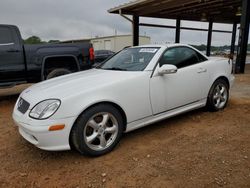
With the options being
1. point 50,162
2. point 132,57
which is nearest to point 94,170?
point 50,162

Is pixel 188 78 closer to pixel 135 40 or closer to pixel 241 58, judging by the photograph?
pixel 241 58

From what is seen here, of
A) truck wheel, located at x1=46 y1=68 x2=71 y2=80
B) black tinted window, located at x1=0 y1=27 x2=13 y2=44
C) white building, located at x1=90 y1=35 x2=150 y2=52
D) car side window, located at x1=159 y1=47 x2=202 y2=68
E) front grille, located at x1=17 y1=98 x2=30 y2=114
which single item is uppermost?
white building, located at x1=90 y1=35 x2=150 y2=52

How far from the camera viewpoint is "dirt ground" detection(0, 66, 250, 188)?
2494mm

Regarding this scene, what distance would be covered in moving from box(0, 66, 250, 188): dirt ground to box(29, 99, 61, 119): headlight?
26.4 inches

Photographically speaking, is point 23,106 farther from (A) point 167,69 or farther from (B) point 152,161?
(A) point 167,69

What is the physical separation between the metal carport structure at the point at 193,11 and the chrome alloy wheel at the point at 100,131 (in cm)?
840

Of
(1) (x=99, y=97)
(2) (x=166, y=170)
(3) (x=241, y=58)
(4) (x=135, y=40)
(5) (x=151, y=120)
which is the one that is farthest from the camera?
(4) (x=135, y=40)

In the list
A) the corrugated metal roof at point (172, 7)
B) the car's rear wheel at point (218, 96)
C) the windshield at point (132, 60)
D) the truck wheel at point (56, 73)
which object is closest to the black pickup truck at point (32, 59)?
the truck wheel at point (56, 73)

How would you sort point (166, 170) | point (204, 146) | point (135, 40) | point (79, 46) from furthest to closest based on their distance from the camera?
point (135, 40)
point (79, 46)
point (204, 146)
point (166, 170)

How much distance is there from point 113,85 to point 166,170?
1.27 metres

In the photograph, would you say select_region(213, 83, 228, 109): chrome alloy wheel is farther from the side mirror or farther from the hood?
the hood

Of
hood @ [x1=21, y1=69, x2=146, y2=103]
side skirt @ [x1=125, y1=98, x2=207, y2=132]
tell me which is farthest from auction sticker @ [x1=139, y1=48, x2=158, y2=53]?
side skirt @ [x1=125, y1=98, x2=207, y2=132]

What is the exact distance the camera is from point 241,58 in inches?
382

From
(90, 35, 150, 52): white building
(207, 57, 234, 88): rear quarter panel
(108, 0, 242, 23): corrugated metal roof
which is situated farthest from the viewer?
(90, 35, 150, 52): white building
